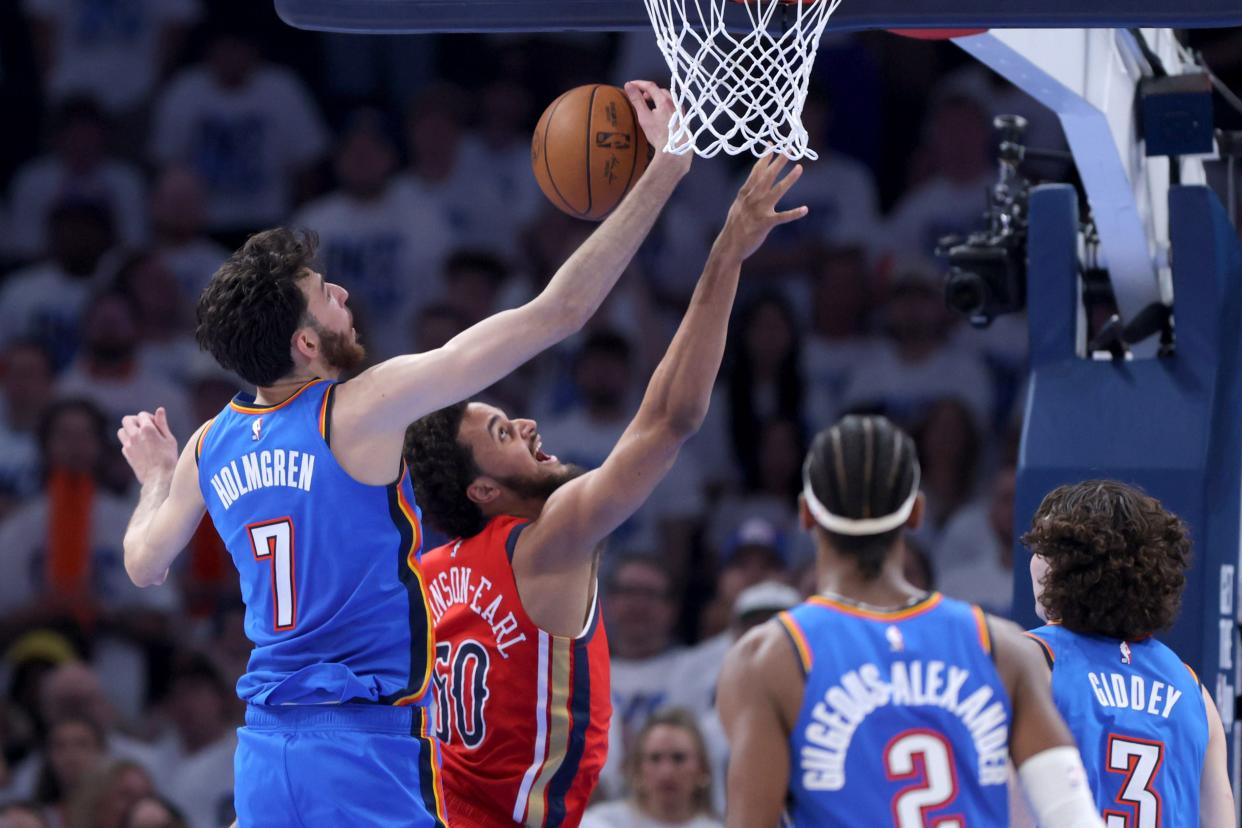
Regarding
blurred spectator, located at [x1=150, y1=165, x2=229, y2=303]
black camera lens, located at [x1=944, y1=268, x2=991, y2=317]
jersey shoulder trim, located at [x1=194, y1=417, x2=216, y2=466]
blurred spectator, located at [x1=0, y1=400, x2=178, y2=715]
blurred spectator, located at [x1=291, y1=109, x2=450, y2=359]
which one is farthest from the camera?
blurred spectator, located at [x1=150, y1=165, x2=229, y2=303]

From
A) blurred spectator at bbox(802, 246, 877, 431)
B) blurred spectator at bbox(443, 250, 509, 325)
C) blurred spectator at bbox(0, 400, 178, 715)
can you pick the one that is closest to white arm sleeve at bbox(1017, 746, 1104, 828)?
blurred spectator at bbox(802, 246, 877, 431)

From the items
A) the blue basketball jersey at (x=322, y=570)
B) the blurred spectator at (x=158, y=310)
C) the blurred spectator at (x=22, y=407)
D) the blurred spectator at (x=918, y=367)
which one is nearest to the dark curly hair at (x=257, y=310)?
the blue basketball jersey at (x=322, y=570)

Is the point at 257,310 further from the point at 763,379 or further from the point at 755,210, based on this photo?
the point at 763,379

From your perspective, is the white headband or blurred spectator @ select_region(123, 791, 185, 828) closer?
the white headband

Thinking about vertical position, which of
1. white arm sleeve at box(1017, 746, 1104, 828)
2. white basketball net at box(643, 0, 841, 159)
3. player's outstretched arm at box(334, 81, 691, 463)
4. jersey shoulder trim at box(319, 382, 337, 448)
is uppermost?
white basketball net at box(643, 0, 841, 159)

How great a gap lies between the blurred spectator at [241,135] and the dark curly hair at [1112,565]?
7474mm

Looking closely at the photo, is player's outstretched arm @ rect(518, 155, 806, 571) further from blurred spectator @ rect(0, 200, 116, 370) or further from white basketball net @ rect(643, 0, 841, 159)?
blurred spectator @ rect(0, 200, 116, 370)

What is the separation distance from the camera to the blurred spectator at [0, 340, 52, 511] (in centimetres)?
954

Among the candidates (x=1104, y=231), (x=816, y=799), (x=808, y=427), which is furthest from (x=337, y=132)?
(x=816, y=799)

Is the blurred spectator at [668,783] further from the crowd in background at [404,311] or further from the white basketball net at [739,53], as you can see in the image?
the white basketball net at [739,53]

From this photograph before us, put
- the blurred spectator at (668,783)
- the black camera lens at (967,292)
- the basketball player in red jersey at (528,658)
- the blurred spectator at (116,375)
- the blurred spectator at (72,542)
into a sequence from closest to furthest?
the basketball player in red jersey at (528,658)
the black camera lens at (967,292)
the blurred spectator at (668,783)
the blurred spectator at (72,542)
the blurred spectator at (116,375)

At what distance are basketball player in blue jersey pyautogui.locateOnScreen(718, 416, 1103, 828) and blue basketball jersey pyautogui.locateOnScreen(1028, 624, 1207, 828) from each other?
23.2 inches

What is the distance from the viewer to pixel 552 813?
183 inches

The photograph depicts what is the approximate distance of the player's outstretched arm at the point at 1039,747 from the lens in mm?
3414
